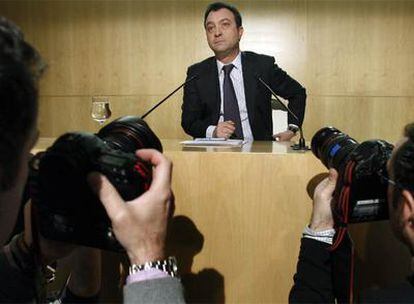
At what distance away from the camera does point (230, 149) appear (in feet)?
3.67

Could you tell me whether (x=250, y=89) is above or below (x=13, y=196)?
above

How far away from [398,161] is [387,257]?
432mm

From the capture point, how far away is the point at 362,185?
2.46ft

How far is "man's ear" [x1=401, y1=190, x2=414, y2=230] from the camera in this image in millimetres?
666

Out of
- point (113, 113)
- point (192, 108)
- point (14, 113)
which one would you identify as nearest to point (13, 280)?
point (14, 113)

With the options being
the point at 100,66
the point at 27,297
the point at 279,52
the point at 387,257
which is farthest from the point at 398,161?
the point at 100,66

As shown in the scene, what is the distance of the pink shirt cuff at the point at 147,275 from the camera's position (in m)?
0.54

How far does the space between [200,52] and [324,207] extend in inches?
111

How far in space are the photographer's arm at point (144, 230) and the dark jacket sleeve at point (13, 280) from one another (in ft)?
0.73

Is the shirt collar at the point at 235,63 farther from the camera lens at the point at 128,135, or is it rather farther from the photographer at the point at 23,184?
the photographer at the point at 23,184

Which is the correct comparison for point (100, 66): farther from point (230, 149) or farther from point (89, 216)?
point (89, 216)

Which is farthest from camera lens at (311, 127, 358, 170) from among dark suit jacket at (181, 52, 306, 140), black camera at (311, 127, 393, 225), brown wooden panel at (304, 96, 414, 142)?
brown wooden panel at (304, 96, 414, 142)

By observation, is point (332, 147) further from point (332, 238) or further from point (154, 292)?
point (154, 292)

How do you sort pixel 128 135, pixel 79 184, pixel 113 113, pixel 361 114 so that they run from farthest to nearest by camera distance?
pixel 113 113 → pixel 361 114 → pixel 128 135 → pixel 79 184
